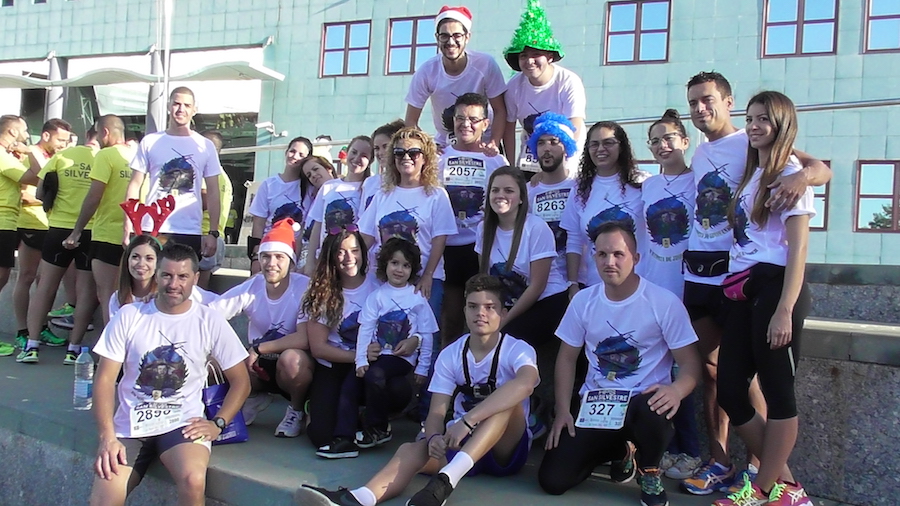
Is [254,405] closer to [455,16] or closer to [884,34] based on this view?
[455,16]

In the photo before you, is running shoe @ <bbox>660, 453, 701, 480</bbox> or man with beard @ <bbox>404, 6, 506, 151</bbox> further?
man with beard @ <bbox>404, 6, 506, 151</bbox>

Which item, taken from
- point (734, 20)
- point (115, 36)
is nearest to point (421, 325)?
point (734, 20)

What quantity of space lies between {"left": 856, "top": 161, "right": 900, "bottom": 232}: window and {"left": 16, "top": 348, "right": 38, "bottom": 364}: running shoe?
37.3ft

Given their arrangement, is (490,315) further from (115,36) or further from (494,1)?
(115,36)

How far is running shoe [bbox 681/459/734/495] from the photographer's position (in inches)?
141

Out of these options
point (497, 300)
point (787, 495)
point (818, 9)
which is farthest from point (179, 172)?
point (818, 9)

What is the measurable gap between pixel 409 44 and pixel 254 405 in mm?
12757

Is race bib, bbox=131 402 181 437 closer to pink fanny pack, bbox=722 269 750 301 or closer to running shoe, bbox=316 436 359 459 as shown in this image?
running shoe, bbox=316 436 359 459

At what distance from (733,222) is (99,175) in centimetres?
464

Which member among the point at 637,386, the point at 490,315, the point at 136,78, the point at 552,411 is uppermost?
the point at 136,78

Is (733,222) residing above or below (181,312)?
above

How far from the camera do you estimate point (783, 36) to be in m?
13.5

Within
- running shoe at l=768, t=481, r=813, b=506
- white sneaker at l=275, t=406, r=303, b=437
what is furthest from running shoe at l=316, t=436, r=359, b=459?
running shoe at l=768, t=481, r=813, b=506

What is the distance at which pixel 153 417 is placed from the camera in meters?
3.72
